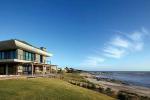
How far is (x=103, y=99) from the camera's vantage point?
1944cm

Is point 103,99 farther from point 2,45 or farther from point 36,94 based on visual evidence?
point 2,45

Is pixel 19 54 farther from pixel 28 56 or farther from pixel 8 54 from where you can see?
pixel 28 56

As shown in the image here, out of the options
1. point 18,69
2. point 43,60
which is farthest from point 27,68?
point 43,60

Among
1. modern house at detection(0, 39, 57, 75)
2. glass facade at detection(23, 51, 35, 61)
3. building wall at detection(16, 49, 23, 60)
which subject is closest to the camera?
modern house at detection(0, 39, 57, 75)

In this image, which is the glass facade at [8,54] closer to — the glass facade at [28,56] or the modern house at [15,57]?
the modern house at [15,57]

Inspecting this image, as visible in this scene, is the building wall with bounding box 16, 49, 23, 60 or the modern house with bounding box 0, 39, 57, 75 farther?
the building wall with bounding box 16, 49, 23, 60

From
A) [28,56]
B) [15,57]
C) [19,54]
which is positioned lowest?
[15,57]

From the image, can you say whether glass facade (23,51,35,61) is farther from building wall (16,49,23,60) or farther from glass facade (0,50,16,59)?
glass facade (0,50,16,59)

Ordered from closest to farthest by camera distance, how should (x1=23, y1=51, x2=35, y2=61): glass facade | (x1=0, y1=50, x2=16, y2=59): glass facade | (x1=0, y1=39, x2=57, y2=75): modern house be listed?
(x1=0, y1=39, x2=57, y2=75): modern house, (x1=0, y1=50, x2=16, y2=59): glass facade, (x1=23, y1=51, x2=35, y2=61): glass facade

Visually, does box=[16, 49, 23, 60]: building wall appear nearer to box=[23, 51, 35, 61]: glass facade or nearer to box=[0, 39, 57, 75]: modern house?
box=[0, 39, 57, 75]: modern house

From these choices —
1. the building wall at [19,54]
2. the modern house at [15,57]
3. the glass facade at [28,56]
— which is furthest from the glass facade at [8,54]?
the glass facade at [28,56]

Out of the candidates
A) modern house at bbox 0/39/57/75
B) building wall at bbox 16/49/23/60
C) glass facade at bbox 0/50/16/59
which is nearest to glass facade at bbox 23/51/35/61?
modern house at bbox 0/39/57/75

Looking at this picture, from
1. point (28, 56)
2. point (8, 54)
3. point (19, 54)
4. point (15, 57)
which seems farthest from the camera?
point (28, 56)

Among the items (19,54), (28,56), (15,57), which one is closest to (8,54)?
(15,57)
